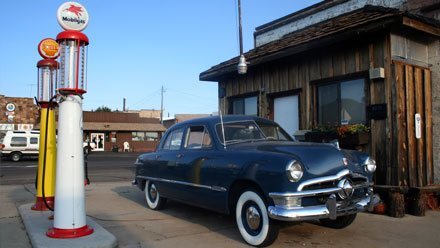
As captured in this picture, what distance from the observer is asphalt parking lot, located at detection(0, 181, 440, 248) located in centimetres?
554

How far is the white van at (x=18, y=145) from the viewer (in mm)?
27781

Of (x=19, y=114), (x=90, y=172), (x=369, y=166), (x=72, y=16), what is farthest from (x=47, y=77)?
(x=19, y=114)

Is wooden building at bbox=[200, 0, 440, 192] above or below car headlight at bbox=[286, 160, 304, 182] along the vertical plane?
above

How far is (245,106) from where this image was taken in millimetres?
12219

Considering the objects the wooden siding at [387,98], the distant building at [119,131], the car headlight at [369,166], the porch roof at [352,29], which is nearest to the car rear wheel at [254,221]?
the car headlight at [369,166]

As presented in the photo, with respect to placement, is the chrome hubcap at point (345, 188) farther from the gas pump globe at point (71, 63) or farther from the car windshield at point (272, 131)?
the gas pump globe at point (71, 63)

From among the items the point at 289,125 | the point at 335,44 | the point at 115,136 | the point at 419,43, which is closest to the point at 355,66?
the point at 335,44

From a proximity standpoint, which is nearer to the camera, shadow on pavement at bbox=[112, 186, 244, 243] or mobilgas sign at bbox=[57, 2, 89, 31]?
mobilgas sign at bbox=[57, 2, 89, 31]

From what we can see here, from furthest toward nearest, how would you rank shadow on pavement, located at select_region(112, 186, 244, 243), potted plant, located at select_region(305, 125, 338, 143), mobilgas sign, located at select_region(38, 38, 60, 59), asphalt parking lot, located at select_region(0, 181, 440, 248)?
potted plant, located at select_region(305, 125, 338, 143) < mobilgas sign, located at select_region(38, 38, 60, 59) < shadow on pavement, located at select_region(112, 186, 244, 243) < asphalt parking lot, located at select_region(0, 181, 440, 248)

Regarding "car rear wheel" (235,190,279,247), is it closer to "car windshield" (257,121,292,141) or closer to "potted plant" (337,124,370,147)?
"car windshield" (257,121,292,141)

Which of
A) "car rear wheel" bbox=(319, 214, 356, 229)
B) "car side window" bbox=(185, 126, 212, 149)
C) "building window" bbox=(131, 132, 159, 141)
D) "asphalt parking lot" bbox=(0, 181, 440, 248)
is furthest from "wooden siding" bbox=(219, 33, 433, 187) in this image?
"building window" bbox=(131, 132, 159, 141)

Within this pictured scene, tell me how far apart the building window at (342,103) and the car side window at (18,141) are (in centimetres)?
2414

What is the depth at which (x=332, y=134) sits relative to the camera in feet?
28.7

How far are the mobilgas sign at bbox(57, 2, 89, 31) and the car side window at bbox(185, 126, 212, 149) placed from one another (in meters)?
2.42
